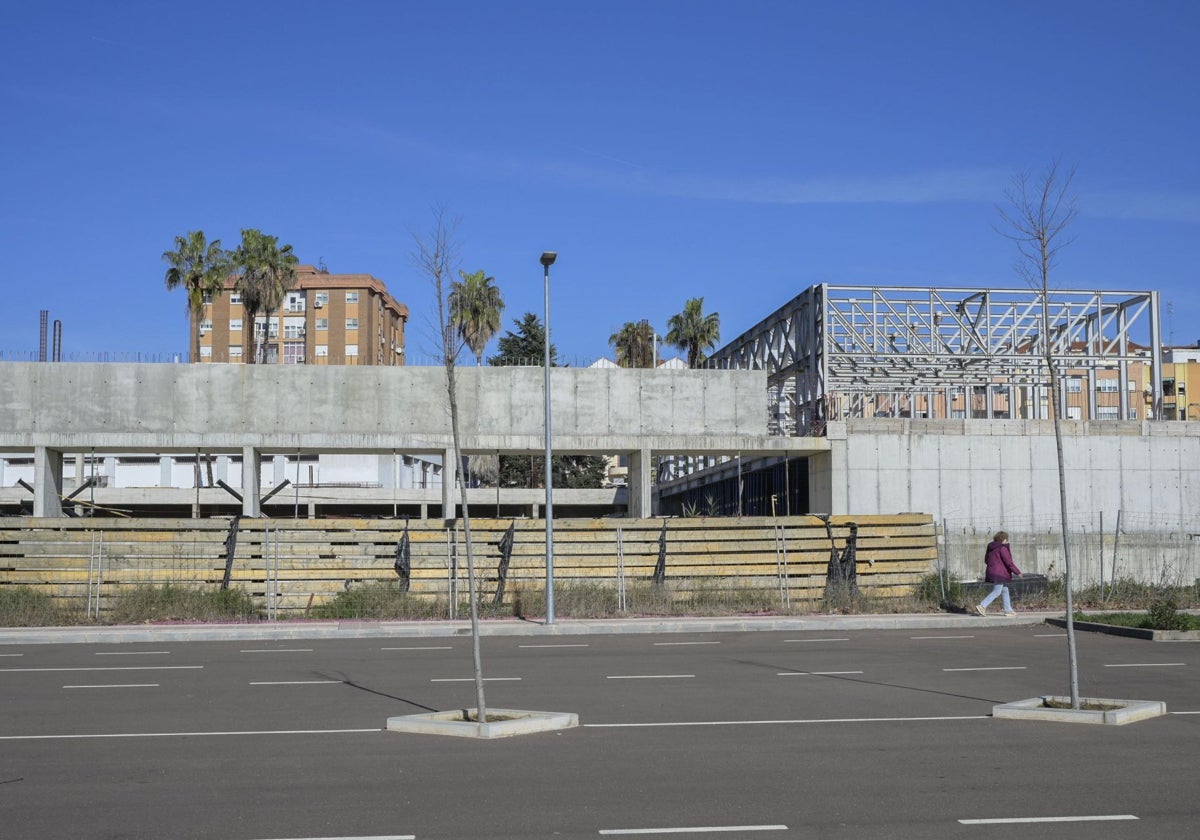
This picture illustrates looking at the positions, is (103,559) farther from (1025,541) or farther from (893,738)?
(1025,541)

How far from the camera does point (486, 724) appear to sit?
36.7 feet

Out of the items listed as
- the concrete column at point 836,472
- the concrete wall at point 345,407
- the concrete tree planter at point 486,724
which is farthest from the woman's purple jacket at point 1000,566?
the concrete wall at point 345,407

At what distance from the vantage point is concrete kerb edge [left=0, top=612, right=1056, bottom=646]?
73.9ft

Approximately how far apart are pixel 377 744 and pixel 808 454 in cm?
3294

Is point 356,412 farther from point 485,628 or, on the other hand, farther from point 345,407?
point 485,628

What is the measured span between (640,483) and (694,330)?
37.5 m

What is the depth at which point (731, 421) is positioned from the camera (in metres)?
42.1

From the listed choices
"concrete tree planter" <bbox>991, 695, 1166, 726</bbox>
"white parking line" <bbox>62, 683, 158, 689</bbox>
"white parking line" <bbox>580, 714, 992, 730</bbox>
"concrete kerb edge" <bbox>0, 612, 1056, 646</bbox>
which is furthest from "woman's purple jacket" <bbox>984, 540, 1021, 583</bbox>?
Result: "white parking line" <bbox>62, 683, 158, 689</bbox>

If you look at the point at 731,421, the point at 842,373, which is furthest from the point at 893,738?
the point at 842,373

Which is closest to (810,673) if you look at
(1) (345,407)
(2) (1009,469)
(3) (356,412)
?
(3) (356,412)

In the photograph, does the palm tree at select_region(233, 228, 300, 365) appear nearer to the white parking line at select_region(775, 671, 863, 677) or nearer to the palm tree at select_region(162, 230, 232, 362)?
the palm tree at select_region(162, 230, 232, 362)

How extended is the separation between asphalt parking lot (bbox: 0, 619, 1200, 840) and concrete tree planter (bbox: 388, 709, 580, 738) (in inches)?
7.3

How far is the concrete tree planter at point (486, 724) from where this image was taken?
11.2 meters

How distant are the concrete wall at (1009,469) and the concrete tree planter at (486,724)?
1192 inches
